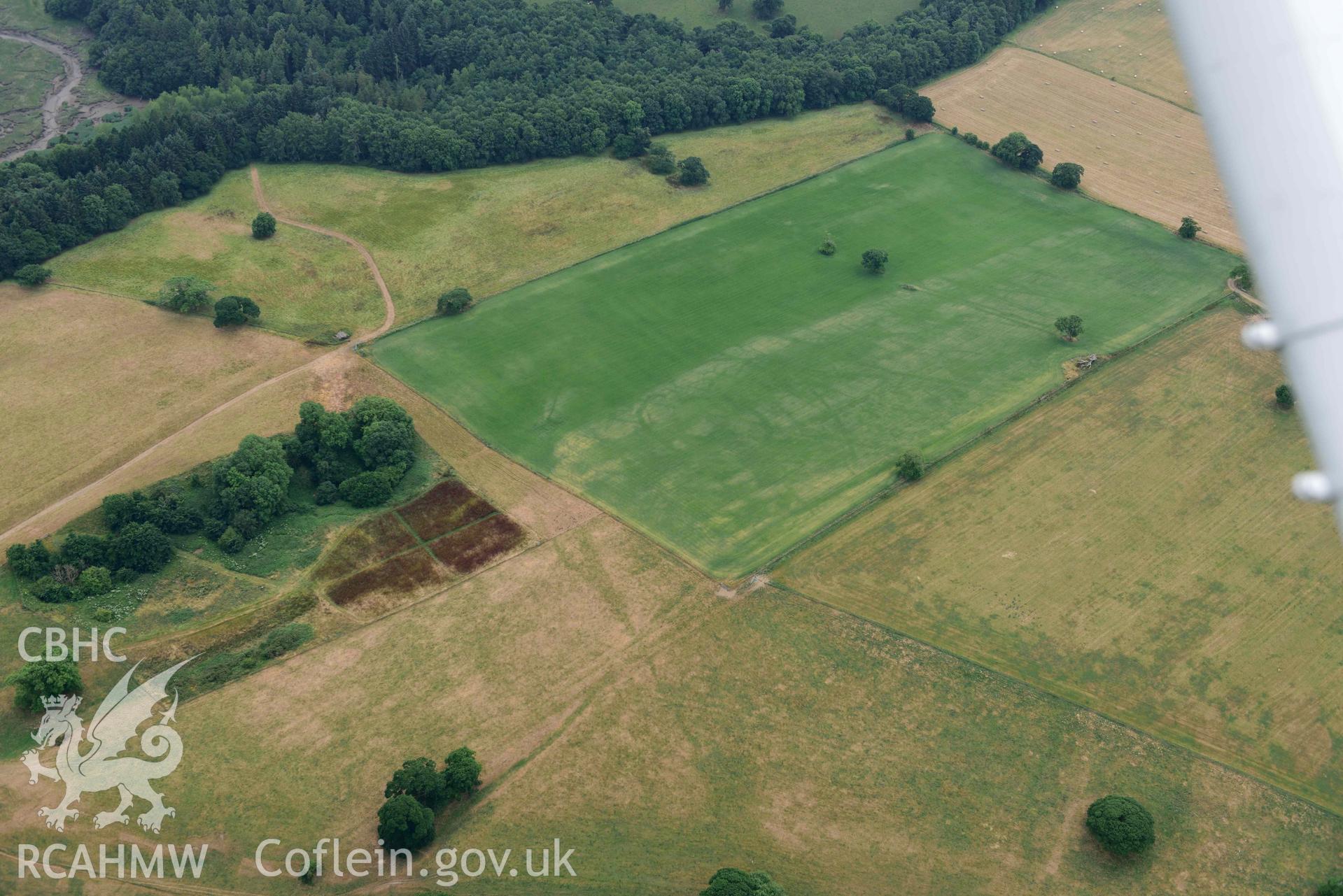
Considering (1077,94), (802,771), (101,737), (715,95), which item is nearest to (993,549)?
(802,771)

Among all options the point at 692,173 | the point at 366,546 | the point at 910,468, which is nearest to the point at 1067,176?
the point at 692,173

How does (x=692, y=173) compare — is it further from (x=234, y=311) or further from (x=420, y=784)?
(x=420, y=784)

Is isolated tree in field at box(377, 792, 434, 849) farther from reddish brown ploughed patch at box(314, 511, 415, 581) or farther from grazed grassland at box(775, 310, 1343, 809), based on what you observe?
grazed grassland at box(775, 310, 1343, 809)

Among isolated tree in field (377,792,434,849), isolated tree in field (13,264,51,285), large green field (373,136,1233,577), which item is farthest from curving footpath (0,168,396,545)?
isolated tree in field (377,792,434,849)

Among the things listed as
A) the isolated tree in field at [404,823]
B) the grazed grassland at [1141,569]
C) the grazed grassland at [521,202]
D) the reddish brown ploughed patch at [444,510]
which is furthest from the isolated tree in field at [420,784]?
the grazed grassland at [521,202]

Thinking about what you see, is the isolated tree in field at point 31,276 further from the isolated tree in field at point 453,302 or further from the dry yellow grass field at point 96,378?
the isolated tree in field at point 453,302

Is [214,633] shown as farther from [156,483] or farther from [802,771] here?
[802,771]
